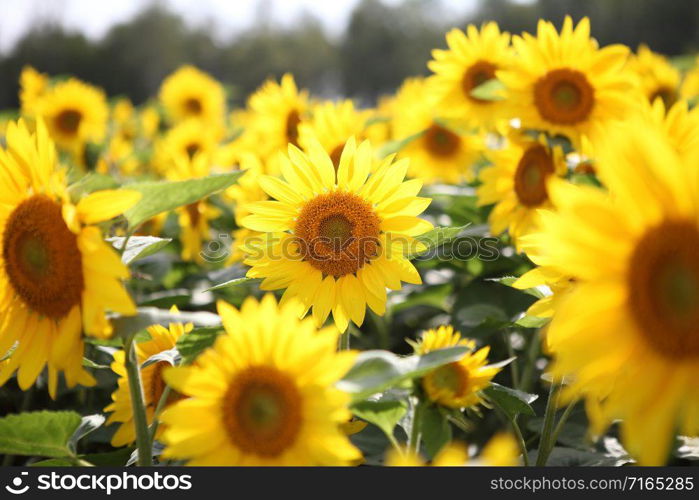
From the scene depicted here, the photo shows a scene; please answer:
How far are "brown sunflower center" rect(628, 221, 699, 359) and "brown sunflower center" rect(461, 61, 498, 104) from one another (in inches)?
86.0

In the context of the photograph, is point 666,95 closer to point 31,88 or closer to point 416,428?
point 416,428

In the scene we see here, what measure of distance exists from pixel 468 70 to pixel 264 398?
91.4 inches

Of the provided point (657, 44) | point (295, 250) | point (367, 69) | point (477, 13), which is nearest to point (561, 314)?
point (295, 250)

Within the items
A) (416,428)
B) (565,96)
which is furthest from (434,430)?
(565,96)

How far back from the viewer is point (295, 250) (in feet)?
5.61

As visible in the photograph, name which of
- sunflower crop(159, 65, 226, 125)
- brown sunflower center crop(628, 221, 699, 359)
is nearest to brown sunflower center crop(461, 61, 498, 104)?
brown sunflower center crop(628, 221, 699, 359)

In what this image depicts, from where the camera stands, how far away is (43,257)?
1.25m

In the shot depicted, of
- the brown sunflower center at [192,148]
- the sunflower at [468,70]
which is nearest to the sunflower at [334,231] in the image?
the sunflower at [468,70]

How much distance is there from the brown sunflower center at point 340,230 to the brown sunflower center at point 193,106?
475 centimetres

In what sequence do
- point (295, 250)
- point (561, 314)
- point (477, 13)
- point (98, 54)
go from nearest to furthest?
point (561, 314) → point (295, 250) → point (477, 13) → point (98, 54)

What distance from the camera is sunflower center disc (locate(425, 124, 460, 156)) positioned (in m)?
Result: 3.77

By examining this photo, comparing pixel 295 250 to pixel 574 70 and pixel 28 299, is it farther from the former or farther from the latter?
pixel 574 70

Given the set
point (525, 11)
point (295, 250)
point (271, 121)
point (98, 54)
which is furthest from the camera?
point (98, 54)

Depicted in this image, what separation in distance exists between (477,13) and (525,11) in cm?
201
